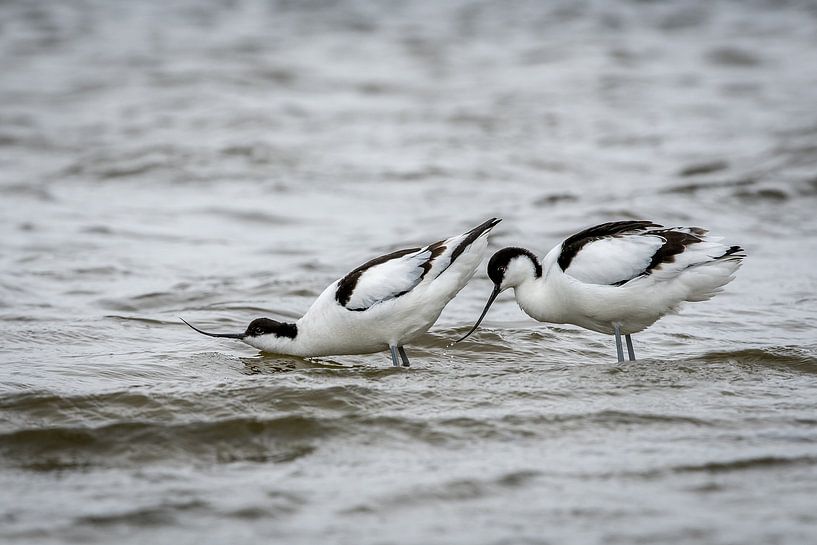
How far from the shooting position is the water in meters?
5.32

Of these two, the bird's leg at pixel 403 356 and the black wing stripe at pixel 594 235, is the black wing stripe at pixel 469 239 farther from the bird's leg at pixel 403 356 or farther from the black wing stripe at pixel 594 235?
the bird's leg at pixel 403 356

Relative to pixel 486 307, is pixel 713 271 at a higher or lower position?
higher

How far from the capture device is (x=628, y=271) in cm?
743

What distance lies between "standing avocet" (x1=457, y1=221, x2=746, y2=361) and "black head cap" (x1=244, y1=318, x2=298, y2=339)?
1522 millimetres

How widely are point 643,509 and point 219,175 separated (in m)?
11.6

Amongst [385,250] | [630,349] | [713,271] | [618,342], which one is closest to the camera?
[713,271]

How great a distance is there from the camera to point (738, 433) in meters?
6.07

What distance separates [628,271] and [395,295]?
1.58 meters

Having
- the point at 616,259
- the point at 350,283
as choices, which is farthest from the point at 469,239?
the point at 616,259

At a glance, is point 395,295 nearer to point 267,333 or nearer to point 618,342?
point 267,333

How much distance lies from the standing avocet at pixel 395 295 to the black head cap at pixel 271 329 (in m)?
0.17

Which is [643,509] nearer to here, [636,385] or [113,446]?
[636,385]

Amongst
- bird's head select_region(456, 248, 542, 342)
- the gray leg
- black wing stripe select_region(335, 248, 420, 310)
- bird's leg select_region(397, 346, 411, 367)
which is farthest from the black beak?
the gray leg

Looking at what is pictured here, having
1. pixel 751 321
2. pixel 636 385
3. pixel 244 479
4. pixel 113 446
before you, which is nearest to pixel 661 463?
pixel 636 385
